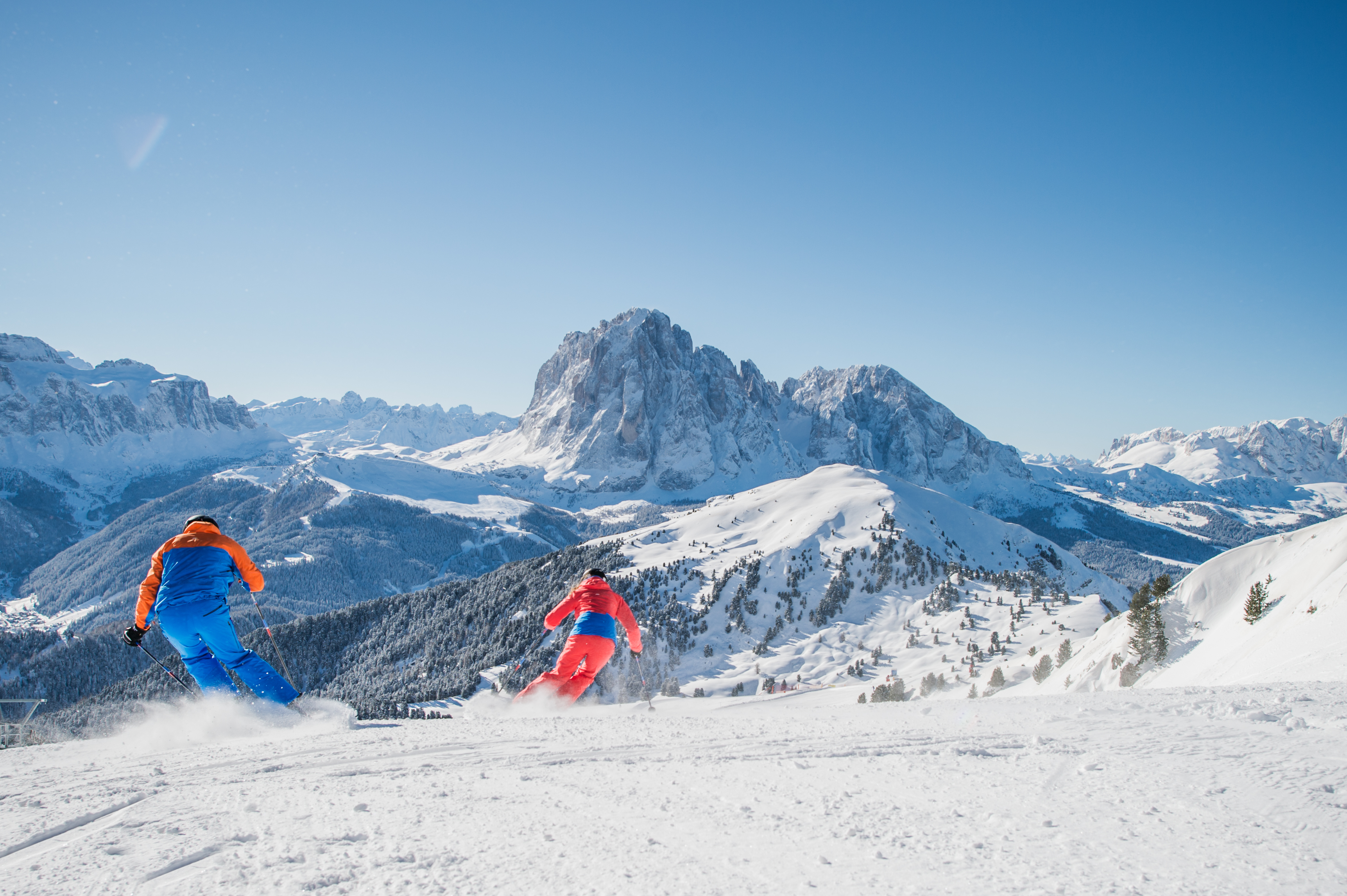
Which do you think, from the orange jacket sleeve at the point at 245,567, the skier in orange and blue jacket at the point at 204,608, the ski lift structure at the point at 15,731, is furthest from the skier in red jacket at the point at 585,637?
the ski lift structure at the point at 15,731

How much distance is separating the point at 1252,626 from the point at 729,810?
33.1m

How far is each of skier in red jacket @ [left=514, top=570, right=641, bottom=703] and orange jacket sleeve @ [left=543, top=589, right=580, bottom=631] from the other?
0.01 metres

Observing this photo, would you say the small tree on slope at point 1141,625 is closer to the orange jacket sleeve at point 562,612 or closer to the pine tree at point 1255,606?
the pine tree at point 1255,606

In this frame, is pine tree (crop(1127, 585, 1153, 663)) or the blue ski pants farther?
pine tree (crop(1127, 585, 1153, 663))

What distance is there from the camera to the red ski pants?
15.2 m

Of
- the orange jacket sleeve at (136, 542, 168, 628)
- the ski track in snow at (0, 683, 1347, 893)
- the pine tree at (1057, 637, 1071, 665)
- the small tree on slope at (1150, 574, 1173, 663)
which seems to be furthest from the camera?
the pine tree at (1057, 637, 1071, 665)

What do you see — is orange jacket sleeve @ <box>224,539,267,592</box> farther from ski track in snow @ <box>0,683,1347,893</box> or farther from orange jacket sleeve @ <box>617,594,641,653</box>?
orange jacket sleeve @ <box>617,594,641,653</box>

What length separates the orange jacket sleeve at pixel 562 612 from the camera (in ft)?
49.3

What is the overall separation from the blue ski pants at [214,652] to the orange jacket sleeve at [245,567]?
0.55m

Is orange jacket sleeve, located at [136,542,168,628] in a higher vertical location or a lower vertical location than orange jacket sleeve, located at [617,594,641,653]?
higher

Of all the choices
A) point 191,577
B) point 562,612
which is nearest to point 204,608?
point 191,577

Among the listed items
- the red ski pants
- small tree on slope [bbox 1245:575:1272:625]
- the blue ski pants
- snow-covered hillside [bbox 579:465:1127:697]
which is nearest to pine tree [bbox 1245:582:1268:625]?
small tree on slope [bbox 1245:575:1272:625]

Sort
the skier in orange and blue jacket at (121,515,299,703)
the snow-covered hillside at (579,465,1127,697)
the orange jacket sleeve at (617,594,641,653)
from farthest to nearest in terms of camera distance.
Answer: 1. the snow-covered hillside at (579,465,1127,697)
2. the orange jacket sleeve at (617,594,641,653)
3. the skier in orange and blue jacket at (121,515,299,703)

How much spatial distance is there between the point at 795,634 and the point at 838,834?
314 feet
